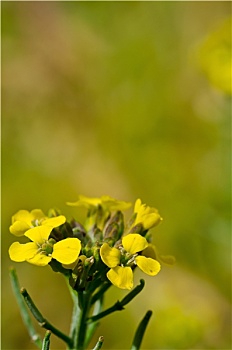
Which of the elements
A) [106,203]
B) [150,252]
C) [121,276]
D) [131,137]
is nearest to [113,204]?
[106,203]

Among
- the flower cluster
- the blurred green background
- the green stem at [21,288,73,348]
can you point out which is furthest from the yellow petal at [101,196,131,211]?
the blurred green background

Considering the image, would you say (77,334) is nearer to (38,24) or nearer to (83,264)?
(83,264)

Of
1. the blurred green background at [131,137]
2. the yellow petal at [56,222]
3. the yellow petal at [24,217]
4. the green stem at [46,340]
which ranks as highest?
the blurred green background at [131,137]

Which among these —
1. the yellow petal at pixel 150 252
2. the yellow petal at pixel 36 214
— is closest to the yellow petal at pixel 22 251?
the yellow petal at pixel 36 214

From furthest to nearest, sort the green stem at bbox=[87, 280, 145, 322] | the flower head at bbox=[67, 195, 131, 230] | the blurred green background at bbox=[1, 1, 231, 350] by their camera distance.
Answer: the blurred green background at bbox=[1, 1, 231, 350]
the flower head at bbox=[67, 195, 131, 230]
the green stem at bbox=[87, 280, 145, 322]

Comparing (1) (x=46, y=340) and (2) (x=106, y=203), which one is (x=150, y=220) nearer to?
(2) (x=106, y=203)

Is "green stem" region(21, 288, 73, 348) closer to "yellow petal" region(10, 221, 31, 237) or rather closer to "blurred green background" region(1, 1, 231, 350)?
"yellow petal" region(10, 221, 31, 237)

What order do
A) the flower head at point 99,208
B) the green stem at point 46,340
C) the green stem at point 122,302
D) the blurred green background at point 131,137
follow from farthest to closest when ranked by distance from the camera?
1. the blurred green background at point 131,137
2. the flower head at point 99,208
3. the green stem at point 122,302
4. the green stem at point 46,340

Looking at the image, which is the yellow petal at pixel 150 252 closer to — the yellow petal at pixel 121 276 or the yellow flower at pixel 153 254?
the yellow flower at pixel 153 254

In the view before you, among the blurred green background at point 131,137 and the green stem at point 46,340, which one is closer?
the green stem at point 46,340

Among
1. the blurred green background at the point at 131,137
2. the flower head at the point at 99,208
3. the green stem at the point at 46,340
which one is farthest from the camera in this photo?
the blurred green background at the point at 131,137
